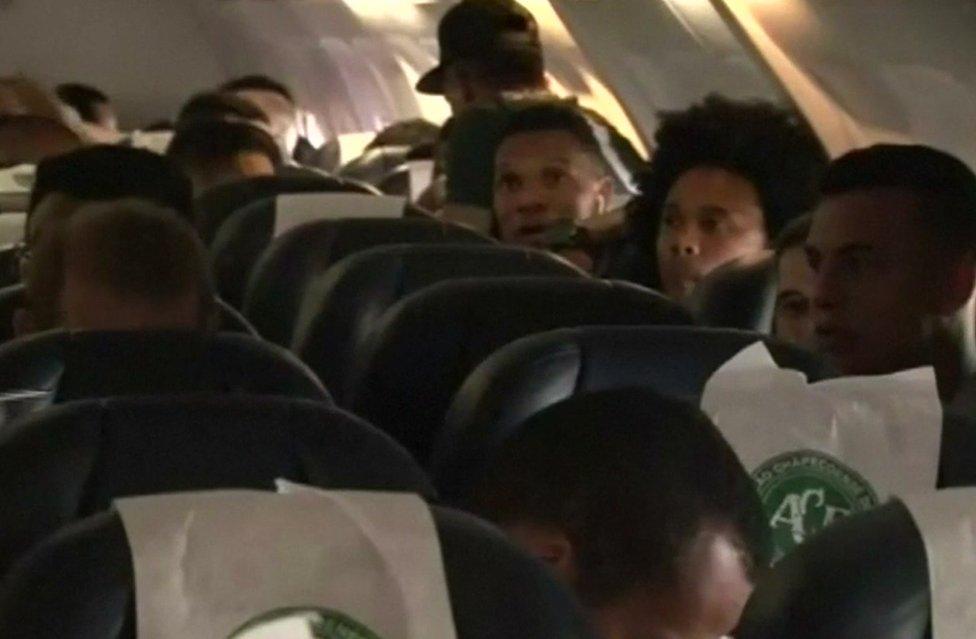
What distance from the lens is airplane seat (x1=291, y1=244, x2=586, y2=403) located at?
13.9ft

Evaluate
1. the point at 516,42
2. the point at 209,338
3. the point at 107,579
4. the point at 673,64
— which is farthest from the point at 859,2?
the point at 107,579

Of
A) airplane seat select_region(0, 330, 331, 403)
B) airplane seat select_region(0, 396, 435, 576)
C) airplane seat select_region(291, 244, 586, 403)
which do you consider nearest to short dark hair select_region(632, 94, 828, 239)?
airplane seat select_region(291, 244, 586, 403)

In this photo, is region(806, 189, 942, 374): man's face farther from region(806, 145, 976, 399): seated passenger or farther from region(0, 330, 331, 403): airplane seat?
region(0, 330, 331, 403): airplane seat

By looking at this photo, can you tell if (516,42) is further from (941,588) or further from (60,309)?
(941,588)

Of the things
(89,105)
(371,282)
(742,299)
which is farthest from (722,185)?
(89,105)

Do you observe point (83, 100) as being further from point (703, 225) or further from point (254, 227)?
point (703, 225)

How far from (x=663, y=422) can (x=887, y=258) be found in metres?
1.41

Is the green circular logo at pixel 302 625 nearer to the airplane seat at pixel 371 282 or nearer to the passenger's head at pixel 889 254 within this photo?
the passenger's head at pixel 889 254

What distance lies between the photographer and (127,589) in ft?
5.74

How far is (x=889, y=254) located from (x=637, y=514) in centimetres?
156

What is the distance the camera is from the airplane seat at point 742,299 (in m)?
4.24

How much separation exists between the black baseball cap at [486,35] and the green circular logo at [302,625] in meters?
5.09

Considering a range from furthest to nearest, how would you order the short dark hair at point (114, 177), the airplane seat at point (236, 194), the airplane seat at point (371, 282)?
the airplane seat at point (236, 194), the short dark hair at point (114, 177), the airplane seat at point (371, 282)

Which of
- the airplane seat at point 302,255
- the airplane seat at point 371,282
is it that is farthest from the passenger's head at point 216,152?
the airplane seat at point 371,282
